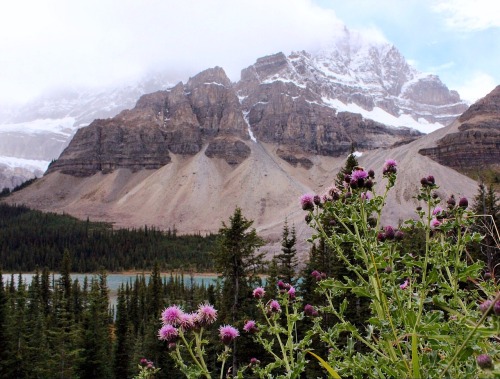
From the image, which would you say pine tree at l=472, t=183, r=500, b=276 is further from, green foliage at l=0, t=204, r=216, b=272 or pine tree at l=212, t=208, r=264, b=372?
green foliage at l=0, t=204, r=216, b=272

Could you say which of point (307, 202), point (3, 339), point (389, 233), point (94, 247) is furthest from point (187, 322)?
point (94, 247)

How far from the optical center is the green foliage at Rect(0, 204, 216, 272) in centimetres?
14438

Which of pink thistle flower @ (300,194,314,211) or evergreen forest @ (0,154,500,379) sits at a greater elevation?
pink thistle flower @ (300,194,314,211)

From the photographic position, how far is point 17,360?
3425cm

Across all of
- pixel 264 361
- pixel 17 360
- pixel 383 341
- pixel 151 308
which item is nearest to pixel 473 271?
pixel 383 341

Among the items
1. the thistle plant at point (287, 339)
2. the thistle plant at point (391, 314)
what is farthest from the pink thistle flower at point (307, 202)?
the thistle plant at point (287, 339)

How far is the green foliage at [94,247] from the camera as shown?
144375 mm

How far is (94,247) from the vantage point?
522ft

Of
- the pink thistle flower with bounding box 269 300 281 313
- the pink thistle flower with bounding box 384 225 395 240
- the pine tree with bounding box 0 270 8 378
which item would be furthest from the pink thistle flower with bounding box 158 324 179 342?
the pine tree with bounding box 0 270 8 378

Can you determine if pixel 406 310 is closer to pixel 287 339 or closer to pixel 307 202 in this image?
pixel 287 339

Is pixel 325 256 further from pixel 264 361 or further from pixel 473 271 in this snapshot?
pixel 473 271

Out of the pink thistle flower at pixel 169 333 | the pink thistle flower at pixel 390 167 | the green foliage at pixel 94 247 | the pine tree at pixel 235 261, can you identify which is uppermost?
the pink thistle flower at pixel 390 167

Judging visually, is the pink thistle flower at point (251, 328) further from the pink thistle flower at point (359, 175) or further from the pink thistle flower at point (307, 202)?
the pink thistle flower at point (359, 175)

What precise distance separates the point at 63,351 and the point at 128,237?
143123 millimetres
